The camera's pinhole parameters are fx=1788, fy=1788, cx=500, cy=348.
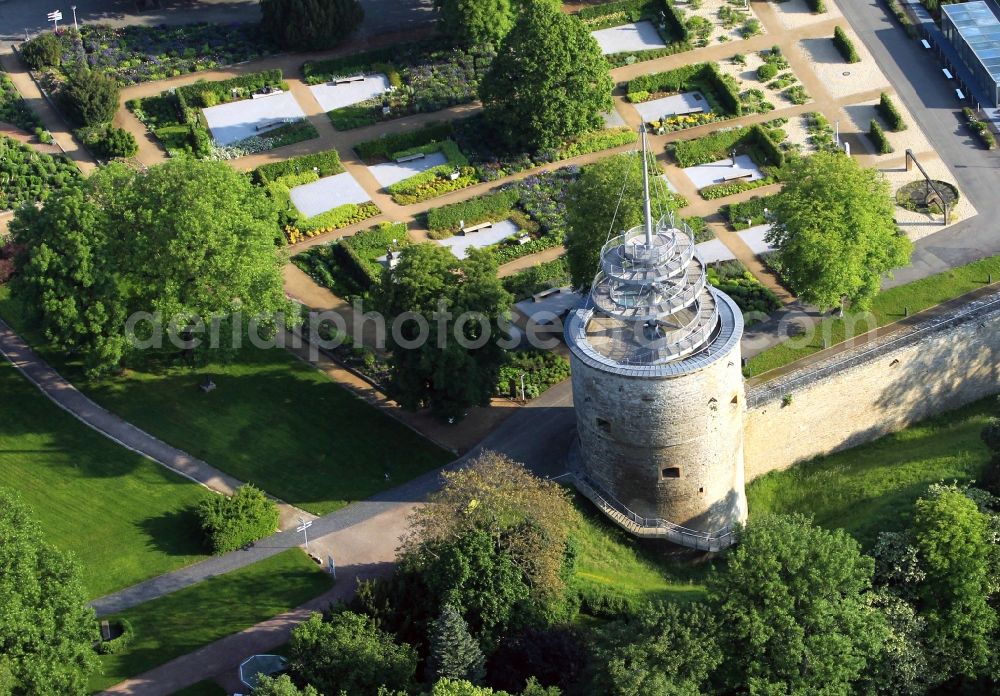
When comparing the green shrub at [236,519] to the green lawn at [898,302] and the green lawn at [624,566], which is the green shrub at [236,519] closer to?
the green lawn at [624,566]

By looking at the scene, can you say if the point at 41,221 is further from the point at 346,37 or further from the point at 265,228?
the point at 346,37

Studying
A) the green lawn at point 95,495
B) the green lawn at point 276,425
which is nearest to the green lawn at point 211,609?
the green lawn at point 95,495

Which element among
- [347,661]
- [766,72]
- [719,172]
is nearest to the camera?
[347,661]

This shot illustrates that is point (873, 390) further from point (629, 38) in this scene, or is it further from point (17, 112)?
point (17, 112)

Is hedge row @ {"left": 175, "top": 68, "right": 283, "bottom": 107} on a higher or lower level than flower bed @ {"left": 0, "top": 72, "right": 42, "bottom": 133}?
lower

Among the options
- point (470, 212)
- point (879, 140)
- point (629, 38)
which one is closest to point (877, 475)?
point (879, 140)

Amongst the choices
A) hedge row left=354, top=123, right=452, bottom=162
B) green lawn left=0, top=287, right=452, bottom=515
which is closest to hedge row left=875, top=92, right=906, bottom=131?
hedge row left=354, top=123, right=452, bottom=162

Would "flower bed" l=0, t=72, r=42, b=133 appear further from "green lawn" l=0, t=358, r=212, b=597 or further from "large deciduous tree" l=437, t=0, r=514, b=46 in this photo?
"large deciduous tree" l=437, t=0, r=514, b=46
